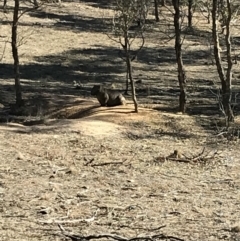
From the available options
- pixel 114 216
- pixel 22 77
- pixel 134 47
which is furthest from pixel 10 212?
pixel 134 47

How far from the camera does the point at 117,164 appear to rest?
33.5 feet

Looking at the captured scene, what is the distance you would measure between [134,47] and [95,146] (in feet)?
59.3

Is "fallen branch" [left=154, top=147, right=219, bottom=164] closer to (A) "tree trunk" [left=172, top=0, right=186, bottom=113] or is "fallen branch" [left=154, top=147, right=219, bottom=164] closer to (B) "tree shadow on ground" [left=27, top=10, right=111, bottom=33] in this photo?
(A) "tree trunk" [left=172, top=0, right=186, bottom=113]

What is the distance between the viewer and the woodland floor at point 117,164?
7320 mm

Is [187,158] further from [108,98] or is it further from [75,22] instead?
[75,22]

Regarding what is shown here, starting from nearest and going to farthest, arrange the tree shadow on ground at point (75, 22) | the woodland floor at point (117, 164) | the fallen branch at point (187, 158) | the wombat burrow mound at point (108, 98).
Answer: the woodland floor at point (117, 164), the fallen branch at point (187, 158), the wombat burrow mound at point (108, 98), the tree shadow on ground at point (75, 22)

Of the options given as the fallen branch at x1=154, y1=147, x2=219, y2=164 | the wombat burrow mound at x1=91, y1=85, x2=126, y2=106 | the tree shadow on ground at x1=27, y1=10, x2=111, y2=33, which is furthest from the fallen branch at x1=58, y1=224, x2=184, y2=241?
the tree shadow on ground at x1=27, y1=10, x2=111, y2=33

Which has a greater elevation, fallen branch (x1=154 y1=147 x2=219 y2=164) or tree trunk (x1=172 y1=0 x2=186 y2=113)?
tree trunk (x1=172 y1=0 x2=186 y2=113)

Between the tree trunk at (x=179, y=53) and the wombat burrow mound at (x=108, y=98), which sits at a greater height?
the tree trunk at (x=179, y=53)

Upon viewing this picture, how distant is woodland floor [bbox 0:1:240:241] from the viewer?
24.0ft

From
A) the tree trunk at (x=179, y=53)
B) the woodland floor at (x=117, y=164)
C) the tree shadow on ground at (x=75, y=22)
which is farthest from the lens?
the tree shadow on ground at (x=75, y=22)

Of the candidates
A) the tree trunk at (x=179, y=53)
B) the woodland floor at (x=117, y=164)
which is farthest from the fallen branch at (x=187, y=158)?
the tree trunk at (x=179, y=53)

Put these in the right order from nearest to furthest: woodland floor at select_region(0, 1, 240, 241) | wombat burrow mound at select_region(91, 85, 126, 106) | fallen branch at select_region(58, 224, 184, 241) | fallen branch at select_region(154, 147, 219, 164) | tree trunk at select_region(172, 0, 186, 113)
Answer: fallen branch at select_region(58, 224, 184, 241) < woodland floor at select_region(0, 1, 240, 241) < fallen branch at select_region(154, 147, 219, 164) < tree trunk at select_region(172, 0, 186, 113) < wombat burrow mound at select_region(91, 85, 126, 106)

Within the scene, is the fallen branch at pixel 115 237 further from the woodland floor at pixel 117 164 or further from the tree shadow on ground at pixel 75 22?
the tree shadow on ground at pixel 75 22
